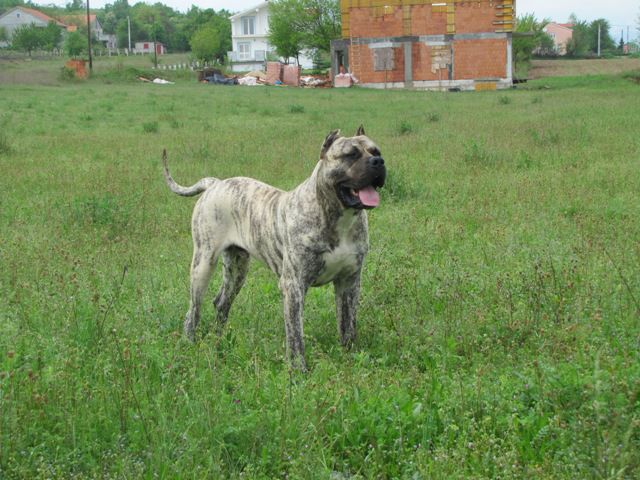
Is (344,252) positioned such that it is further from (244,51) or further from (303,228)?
(244,51)

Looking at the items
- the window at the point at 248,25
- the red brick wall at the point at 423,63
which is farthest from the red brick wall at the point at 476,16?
the window at the point at 248,25

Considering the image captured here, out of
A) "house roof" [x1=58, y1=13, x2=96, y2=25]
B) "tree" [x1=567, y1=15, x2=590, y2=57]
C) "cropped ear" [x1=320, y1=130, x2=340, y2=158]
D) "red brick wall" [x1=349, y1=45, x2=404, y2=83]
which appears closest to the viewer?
"cropped ear" [x1=320, y1=130, x2=340, y2=158]

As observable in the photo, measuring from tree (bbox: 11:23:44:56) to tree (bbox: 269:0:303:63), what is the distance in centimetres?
3147

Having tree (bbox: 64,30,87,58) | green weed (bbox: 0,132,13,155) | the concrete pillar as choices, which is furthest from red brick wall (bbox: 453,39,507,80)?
tree (bbox: 64,30,87,58)

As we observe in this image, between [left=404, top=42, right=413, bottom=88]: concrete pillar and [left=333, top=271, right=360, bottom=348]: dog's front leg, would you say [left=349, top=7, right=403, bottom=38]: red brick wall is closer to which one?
[left=404, top=42, right=413, bottom=88]: concrete pillar

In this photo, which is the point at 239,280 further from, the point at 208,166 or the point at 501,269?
the point at 208,166

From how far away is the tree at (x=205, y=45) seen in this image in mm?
88688

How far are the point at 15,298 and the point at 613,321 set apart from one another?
4506 mm

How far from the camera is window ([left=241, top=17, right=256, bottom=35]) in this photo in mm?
93250

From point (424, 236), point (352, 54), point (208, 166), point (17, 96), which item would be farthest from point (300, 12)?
point (424, 236)

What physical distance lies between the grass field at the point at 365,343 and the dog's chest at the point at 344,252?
509 mm

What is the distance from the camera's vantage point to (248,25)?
9394 centimetres

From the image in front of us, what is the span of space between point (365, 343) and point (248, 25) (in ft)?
302

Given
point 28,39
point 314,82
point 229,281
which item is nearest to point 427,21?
point 314,82
